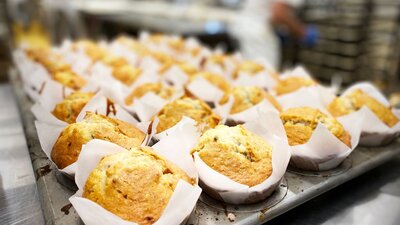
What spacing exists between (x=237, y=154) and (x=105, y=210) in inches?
24.6

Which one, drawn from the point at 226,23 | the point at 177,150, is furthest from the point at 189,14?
the point at 177,150

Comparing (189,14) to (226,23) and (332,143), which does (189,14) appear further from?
(332,143)

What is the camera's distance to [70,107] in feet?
6.95

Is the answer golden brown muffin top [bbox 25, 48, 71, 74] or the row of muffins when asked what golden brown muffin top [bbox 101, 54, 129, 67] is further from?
the row of muffins

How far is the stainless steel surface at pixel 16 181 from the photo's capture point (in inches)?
57.4

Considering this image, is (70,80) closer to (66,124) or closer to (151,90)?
(151,90)

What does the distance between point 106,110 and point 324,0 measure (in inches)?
213

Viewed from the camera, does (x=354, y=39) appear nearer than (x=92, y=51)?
No

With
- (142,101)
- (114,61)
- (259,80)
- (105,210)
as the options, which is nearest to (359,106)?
(259,80)

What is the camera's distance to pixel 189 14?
8.66 metres

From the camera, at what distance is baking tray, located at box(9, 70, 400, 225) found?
140 centimetres

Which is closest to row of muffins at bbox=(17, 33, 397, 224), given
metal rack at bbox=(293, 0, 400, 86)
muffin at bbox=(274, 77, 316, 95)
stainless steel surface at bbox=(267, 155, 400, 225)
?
stainless steel surface at bbox=(267, 155, 400, 225)

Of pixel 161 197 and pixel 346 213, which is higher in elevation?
pixel 161 197

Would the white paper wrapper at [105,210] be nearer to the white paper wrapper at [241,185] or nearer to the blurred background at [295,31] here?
the white paper wrapper at [241,185]
